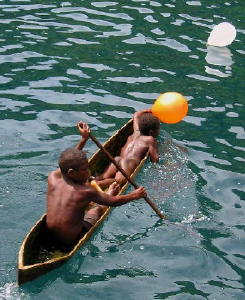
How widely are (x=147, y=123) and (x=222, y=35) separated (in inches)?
187

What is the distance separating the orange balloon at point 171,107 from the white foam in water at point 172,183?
0.96 metres

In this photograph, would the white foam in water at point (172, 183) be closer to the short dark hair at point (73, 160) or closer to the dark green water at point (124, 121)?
the dark green water at point (124, 121)

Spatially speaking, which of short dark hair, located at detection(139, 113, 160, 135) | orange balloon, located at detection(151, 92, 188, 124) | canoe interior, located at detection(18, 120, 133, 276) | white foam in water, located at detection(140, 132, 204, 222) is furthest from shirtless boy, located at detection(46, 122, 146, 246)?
short dark hair, located at detection(139, 113, 160, 135)

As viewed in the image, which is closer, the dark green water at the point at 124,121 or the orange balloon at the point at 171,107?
the dark green water at the point at 124,121

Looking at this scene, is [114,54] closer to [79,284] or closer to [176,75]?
[176,75]

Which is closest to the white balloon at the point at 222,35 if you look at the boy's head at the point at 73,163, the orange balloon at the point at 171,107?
the orange balloon at the point at 171,107

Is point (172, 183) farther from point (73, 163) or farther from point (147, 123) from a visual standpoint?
point (73, 163)

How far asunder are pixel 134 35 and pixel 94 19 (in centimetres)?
133

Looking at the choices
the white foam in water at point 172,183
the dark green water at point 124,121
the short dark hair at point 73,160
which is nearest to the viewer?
the short dark hair at point 73,160

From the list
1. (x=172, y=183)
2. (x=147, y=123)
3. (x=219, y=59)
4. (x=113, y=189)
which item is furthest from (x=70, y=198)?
(x=219, y=59)

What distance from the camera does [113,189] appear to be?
401 inches

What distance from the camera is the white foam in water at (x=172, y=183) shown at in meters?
10.1

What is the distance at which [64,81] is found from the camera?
13828mm

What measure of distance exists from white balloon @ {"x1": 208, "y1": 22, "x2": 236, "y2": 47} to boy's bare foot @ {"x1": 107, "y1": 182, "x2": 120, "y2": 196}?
635cm
